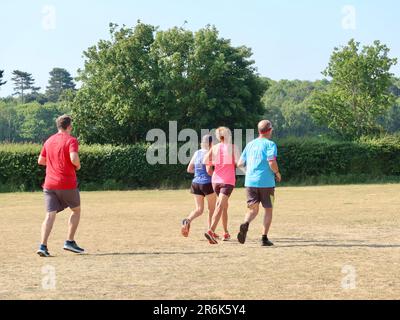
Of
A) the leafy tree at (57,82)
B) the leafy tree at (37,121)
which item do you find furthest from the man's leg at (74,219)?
the leafy tree at (57,82)

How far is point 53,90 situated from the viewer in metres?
170

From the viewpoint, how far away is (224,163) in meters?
12.2

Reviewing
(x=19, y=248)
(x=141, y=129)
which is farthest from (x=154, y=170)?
(x=19, y=248)

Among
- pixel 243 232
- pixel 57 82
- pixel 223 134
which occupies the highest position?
pixel 57 82

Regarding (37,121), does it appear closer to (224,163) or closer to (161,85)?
(161,85)

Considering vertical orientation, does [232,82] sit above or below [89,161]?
above

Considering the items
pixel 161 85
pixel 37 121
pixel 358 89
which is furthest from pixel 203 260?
pixel 37 121

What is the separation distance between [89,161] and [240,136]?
1469cm

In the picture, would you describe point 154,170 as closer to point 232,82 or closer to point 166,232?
point 232,82

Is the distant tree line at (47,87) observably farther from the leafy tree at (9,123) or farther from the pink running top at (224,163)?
the pink running top at (224,163)

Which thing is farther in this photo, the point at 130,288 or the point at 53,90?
the point at 53,90

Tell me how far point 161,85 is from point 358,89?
21.5 m

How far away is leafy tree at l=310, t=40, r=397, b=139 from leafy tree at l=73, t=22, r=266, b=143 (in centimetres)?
964

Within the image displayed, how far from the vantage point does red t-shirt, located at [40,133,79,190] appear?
1061cm
